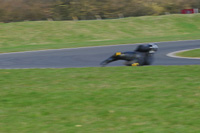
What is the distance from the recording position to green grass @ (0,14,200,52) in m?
33.6

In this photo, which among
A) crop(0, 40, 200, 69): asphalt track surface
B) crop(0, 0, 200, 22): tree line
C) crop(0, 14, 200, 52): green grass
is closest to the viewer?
crop(0, 40, 200, 69): asphalt track surface

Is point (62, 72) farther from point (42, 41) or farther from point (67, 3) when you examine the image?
point (67, 3)

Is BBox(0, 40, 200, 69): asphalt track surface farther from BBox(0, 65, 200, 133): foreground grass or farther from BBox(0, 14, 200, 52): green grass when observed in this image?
BBox(0, 14, 200, 52): green grass

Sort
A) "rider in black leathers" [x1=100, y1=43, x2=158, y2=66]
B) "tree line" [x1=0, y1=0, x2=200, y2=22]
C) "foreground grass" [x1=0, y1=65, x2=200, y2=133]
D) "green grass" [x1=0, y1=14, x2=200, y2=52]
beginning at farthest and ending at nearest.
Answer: "tree line" [x1=0, y1=0, x2=200, y2=22]
"green grass" [x1=0, y1=14, x2=200, y2=52]
"rider in black leathers" [x1=100, y1=43, x2=158, y2=66]
"foreground grass" [x1=0, y1=65, x2=200, y2=133]

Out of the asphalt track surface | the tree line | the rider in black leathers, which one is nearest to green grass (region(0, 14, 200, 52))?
the tree line

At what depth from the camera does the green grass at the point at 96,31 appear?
110 feet

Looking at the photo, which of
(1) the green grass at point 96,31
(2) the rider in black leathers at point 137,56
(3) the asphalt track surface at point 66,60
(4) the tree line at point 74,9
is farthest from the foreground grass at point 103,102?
(4) the tree line at point 74,9

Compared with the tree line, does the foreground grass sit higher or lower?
lower

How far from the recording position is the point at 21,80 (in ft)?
30.7

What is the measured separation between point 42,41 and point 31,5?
2299cm

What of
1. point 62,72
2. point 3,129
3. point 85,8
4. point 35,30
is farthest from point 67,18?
point 3,129

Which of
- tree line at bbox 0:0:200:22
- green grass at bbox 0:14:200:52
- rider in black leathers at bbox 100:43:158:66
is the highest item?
tree line at bbox 0:0:200:22

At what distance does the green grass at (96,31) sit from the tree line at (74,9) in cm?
1040

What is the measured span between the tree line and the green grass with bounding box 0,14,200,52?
10.4 meters
